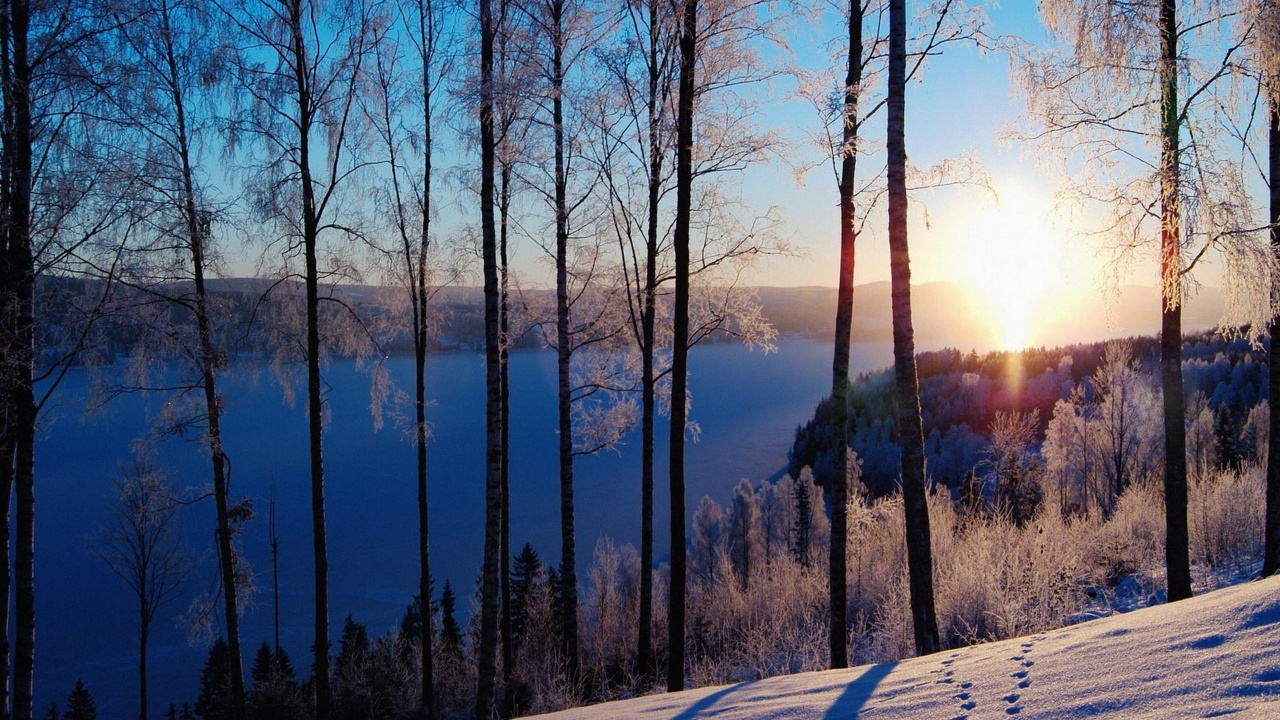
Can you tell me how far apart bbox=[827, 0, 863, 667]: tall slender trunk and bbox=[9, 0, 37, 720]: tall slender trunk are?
25.4ft

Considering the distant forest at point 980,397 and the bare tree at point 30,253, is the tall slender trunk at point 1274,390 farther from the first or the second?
the distant forest at point 980,397

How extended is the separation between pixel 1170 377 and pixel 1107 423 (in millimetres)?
21151

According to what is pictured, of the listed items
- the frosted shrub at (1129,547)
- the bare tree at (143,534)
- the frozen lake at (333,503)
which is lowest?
the frozen lake at (333,503)

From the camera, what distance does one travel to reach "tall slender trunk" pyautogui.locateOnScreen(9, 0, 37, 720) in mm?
6629

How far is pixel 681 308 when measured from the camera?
7227mm

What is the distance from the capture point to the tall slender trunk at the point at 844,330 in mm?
7160

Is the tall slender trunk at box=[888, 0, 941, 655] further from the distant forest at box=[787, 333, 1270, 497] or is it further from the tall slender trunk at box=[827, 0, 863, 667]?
the distant forest at box=[787, 333, 1270, 497]

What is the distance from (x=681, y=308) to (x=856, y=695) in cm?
426

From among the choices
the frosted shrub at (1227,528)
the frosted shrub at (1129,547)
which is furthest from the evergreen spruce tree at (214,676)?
the frosted shrub at (1227,528)

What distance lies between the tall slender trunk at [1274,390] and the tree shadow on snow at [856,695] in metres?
4.95

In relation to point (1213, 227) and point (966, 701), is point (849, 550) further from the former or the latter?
point (966, 701)

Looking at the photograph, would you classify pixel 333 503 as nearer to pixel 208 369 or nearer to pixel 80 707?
pixel 80 707

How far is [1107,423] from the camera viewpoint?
81.8 ft

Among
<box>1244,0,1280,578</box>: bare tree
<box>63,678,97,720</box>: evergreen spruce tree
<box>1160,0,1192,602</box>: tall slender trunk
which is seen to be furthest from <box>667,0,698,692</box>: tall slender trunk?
<box>63,678,97,720</box>: evergreen spruce tree
